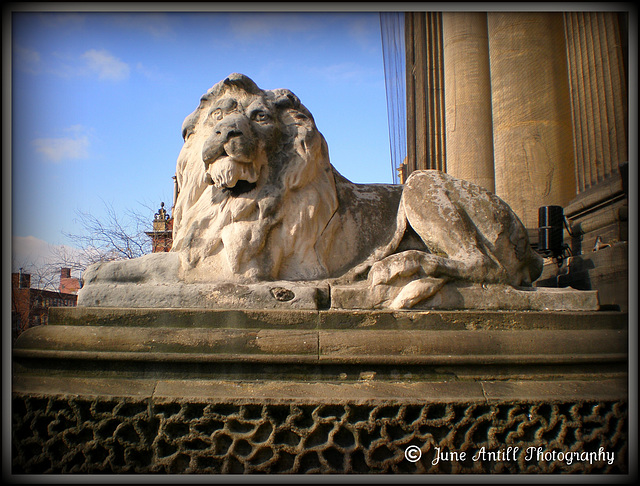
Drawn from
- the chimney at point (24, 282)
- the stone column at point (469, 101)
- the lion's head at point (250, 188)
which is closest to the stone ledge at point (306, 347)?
the lion's head at point (250, 188)

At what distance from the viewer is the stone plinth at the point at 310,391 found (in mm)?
2807

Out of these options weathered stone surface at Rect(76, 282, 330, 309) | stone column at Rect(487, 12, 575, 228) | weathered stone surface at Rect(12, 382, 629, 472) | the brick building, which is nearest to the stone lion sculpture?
weathered stone surface at Rect(76, 282, 330, 309)

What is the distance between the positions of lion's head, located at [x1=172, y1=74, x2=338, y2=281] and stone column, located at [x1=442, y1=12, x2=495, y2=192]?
6.29 meters

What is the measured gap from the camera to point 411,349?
3.09 m

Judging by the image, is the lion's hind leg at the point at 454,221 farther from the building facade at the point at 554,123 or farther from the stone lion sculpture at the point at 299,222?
the building facade at the point at 554,123

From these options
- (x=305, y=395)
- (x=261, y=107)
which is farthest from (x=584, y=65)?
(x=305, y=395)

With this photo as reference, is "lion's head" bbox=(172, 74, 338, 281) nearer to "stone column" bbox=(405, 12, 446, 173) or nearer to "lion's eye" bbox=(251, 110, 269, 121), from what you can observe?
"lion's eye" bbox=(251, 110, 269, 121)

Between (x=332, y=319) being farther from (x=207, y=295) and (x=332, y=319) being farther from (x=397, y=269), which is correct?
(x=207, y=295)

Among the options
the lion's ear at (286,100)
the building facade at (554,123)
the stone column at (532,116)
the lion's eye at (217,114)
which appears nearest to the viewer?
the lion's eye at (217,114)

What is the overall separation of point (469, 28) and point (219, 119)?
7822 mm

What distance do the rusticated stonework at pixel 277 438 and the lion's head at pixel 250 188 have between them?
1.05 meters

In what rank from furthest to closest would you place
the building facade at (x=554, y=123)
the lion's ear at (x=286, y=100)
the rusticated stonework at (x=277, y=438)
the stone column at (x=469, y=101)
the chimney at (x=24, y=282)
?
the chimney at (x=24, y=282) < the stone column at (x=469, y=101) < the building facade at (x=554, y=123) < the lion's ear at (x=286, y=100) < the rusticated stonework at (x=277, y=438)

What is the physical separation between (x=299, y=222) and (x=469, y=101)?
715 cm

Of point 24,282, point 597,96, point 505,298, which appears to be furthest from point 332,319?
point 24,282
